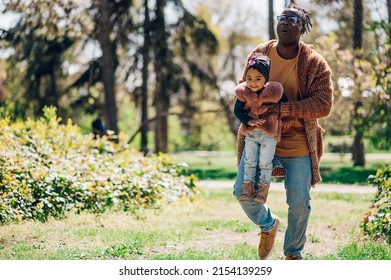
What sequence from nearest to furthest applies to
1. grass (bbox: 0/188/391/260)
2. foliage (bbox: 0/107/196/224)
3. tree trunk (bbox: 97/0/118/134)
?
grass (bbox: 0/188/391/260)
foliage (bbox: 0/107/196/224)
tree trunk (bbox: 97/0/118/134)

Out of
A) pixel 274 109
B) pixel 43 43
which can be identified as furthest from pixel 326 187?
pixel 43 43

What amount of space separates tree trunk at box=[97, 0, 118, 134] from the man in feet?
40.1

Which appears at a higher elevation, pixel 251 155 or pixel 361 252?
pixel 251 155

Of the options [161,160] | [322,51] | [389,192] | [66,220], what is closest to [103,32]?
[322,51]

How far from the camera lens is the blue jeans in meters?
5.05

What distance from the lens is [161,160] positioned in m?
10.1

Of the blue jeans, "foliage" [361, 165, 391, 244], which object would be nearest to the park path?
"foliage" [361, 165, 391, 244]

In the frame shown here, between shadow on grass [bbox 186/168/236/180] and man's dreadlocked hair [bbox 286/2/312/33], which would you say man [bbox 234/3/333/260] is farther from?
shadow on grass [bbox 186/168/236/180]

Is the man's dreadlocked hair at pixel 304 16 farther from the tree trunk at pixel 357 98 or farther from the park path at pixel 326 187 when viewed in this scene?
the tree trunk at pixel 357 98

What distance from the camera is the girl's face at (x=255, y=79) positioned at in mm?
4887

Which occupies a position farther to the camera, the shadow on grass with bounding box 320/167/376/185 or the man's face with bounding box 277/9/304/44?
the shadow on grass with bounding box 320/167/376/185

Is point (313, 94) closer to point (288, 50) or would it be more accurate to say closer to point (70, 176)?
point (288, 50)

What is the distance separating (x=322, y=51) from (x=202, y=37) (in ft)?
15.4
